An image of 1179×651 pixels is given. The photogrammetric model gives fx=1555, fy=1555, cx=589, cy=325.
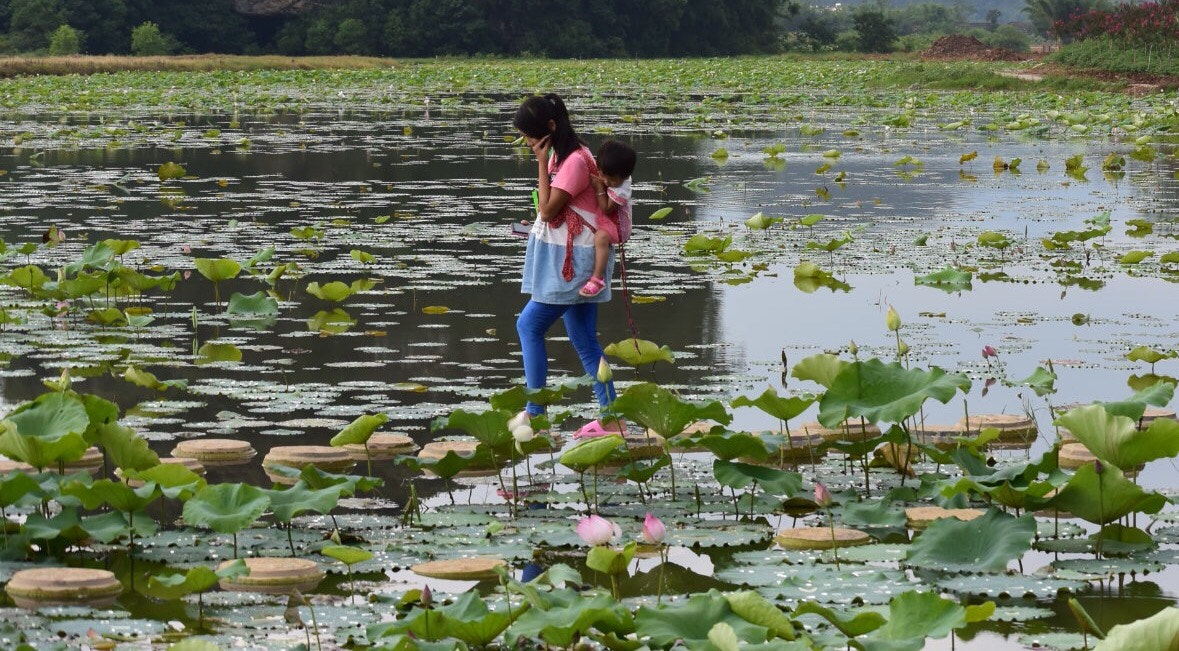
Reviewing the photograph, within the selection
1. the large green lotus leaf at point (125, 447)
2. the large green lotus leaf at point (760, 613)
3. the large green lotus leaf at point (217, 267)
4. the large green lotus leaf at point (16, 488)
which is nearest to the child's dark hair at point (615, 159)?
the large green lotus leaf at point (125, 447)

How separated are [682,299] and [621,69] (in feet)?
126

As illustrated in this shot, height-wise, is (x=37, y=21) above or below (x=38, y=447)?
above

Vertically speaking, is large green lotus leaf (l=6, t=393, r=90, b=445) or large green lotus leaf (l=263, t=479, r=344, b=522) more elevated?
large green lotus leaf (l=6, t=393, r=90, b=445)

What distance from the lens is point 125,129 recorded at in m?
19.4

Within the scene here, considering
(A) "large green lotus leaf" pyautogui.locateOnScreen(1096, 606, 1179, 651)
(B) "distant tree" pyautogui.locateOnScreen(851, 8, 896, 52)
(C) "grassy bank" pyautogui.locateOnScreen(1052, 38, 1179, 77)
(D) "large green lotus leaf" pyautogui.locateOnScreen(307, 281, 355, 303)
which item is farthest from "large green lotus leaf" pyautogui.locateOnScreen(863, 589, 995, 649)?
(B) "distant tree" pyautogui.locateOnScreen(851, 8, 896, 52)

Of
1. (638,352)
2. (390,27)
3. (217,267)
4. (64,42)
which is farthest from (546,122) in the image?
(390,27)

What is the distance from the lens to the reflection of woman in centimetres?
477

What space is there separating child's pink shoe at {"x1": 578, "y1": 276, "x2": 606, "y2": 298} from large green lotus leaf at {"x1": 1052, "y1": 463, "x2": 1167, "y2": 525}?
1.74 m

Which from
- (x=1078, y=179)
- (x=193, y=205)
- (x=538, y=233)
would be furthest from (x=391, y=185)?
(x=538, y=233)

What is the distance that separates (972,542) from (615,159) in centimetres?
188

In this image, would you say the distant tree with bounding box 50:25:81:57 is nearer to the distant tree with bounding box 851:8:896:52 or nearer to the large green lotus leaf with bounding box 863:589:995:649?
the distant tree with bounding box 851:8:896:52

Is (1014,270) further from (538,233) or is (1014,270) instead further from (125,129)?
(125,129)

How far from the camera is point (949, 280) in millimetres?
7371

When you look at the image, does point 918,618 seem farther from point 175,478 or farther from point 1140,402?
point 175,478
